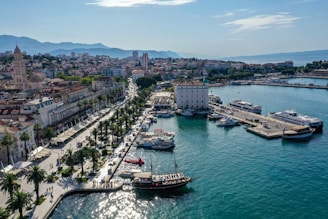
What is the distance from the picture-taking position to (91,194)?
1167 inches

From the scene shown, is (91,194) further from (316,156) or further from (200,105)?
(200,105)

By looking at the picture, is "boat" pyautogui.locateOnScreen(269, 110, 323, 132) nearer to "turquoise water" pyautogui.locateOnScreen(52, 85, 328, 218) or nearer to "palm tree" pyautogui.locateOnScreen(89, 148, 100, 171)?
"turquoise water" pyautogui.locateOnScreen(52, 85, 328, 218)

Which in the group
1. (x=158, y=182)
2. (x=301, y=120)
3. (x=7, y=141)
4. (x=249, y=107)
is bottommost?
(x=158, y=182)

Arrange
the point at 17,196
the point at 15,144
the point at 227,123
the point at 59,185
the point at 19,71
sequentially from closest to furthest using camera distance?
the point at 17,196
the point at 59,185
the point at 15,144
the point at 227,123
the point at 19,71

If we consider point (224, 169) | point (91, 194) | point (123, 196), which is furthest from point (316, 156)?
point (91, 194)

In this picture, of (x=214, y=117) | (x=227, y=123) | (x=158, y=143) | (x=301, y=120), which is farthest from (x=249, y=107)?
(x=158, y=143)

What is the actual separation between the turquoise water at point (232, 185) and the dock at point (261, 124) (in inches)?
79.1

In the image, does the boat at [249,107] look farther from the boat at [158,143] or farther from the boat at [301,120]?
the boat at [158,143]

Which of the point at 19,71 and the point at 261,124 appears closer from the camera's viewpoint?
the point at 261,124

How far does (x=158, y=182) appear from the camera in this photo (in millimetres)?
30656

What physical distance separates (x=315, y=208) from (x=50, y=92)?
54059mm

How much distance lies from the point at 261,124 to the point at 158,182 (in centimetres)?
3089

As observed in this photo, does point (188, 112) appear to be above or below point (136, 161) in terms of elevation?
above

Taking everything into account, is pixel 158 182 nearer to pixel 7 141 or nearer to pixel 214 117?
pixel 7 141
